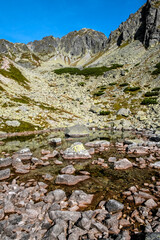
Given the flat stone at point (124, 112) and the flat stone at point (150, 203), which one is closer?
the flat stone at point (150, 203)

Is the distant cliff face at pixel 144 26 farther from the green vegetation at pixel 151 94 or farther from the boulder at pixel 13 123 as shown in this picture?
the boulder at pixel 13 123

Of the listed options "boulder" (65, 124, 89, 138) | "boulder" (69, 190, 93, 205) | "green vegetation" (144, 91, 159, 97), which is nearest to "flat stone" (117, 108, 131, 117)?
"green vegetation" (144, 91, 159, 97)

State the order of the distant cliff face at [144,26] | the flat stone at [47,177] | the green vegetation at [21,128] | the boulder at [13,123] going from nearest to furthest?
1. the flat stone at [47,177]
2. the green vegetation at [21,128]
3. the boulder at [13,123]
4. the distant cliff face at [144,26]

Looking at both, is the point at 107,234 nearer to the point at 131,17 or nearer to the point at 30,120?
the point at 30,120

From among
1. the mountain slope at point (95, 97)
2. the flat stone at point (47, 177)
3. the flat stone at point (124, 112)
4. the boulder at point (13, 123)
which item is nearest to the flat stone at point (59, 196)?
the flat stone at point (47, 177)

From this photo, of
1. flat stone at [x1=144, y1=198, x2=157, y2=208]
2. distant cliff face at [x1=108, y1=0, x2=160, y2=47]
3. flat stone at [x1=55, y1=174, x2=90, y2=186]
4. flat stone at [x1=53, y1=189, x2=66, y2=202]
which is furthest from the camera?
distant cliff face at [x1=108, y1=0, x2=160, y2=47]

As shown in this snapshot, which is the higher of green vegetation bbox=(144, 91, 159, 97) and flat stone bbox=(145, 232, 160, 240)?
green vegetation bbox=(144, 91, 159, 97)

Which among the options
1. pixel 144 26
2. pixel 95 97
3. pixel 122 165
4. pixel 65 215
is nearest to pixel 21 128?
pixel 122 165

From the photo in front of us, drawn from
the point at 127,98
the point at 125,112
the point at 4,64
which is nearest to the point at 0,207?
the point at 125,112

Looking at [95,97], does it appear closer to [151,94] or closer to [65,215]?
[151,94]

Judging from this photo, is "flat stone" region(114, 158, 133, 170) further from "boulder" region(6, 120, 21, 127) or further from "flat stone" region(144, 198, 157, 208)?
"boulder" region(6, 120, 21, 127)

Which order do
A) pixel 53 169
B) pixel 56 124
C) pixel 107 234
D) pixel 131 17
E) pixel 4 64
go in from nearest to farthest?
pixel 107 234 → pixel 53 169 → pixel 56 124 → pixel 4 64 → pixel 131 17

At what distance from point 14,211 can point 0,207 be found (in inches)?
32.2

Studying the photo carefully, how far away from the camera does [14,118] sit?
33438 mm
